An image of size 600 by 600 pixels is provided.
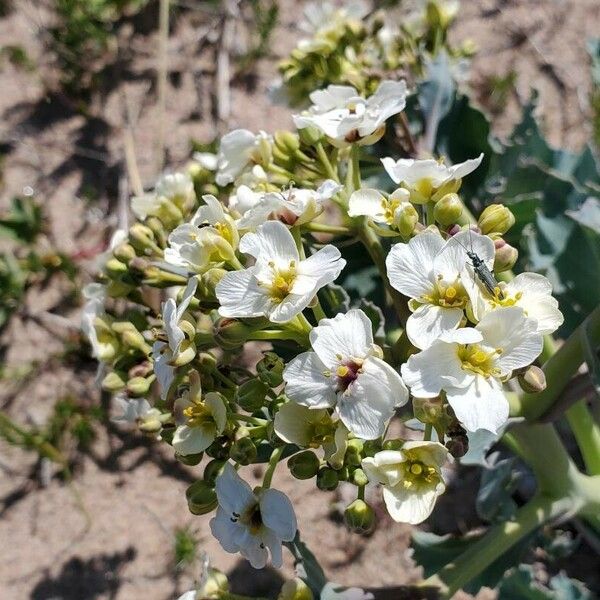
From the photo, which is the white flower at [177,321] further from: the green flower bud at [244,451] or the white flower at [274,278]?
the green flower bud at [244,451]

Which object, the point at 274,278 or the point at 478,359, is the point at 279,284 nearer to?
the point at 274,278

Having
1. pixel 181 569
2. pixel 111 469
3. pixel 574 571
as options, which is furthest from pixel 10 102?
pixel 574 571

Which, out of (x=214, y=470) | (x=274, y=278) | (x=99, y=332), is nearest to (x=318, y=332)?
(x=274, y=278)

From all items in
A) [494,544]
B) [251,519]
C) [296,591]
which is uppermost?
[251,519]

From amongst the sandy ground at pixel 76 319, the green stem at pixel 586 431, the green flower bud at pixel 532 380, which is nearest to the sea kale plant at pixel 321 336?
the green flower bud at pixel 532 380

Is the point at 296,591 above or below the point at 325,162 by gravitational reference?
below

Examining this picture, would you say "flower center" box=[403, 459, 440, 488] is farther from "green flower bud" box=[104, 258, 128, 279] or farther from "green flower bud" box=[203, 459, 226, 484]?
"green flower bud" box=[104, 258, 128, 279]
